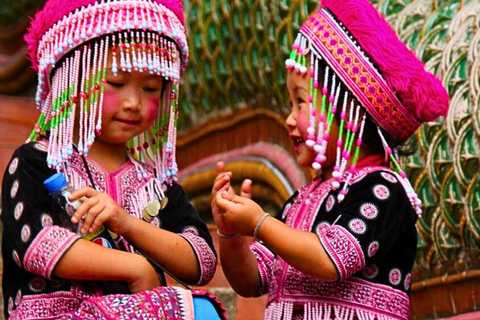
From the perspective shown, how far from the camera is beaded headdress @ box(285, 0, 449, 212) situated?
3.17 meters

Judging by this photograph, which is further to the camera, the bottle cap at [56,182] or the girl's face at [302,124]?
the girl's face at [302,124]

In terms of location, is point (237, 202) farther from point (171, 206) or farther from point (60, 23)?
point (60, 23)

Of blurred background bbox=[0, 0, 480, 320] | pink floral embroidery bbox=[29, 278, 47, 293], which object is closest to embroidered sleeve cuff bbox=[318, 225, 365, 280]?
pink floral embroidery bbox=[29, 278, 47, 293]

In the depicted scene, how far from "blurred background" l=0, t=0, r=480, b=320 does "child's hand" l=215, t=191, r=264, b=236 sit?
1.00 metres

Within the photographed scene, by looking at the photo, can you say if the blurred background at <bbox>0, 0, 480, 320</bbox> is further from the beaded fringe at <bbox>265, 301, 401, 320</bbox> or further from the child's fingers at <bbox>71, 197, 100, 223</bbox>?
the child's fingers at <bbox>71, 197, 100, 223</bbox>

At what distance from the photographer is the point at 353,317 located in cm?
310

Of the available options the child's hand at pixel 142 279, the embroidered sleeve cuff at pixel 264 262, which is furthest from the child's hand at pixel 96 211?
the embroidered sleeve cuff at pixel 264 262

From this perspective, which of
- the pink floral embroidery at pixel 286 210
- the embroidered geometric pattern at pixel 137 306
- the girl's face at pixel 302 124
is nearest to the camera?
the embroidered geometric pattern at pixel 137 306

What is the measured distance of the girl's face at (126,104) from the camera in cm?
313

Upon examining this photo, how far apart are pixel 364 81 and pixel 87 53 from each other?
0.70m

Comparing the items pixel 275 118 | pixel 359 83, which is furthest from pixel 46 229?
pixel 275 118

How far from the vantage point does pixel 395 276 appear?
3.16 metres

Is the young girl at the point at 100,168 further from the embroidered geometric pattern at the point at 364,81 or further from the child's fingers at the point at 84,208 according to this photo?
the embroidered geometric pattern at the point at 364,81

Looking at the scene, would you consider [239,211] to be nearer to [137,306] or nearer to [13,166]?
[137,306]
